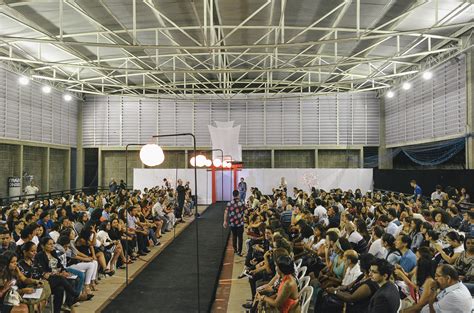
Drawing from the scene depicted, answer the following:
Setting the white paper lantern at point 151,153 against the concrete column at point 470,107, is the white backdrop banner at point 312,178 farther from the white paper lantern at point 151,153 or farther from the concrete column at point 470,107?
the white paper lantern at point 151,153

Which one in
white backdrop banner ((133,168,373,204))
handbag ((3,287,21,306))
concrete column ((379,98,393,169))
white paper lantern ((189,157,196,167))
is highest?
concrete column ((379,98,393,169))

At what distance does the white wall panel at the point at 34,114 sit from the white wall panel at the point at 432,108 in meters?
15.0

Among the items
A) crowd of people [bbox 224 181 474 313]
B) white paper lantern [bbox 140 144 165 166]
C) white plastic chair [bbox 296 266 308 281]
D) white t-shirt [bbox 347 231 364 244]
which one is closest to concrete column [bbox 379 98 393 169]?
crowd of people [bbox 224 181 474 313]

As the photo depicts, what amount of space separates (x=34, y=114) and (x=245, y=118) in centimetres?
967

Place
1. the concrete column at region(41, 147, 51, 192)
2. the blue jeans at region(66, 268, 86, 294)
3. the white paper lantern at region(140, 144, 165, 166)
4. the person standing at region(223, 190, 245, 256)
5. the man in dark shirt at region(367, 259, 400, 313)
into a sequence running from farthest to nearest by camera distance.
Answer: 1. the concrete column at region(41, 147, 51, 192)
2. the person standing at region(223, 190, 245, 256)
3. the white paper lantern at region(140, 144, 165, 166)
4. the blue jeans at region(66, 268, 86, 294)
5. the man in dark shirt at region(367, 259, 400, 313)

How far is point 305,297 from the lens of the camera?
388 cm

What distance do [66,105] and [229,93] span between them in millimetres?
8010

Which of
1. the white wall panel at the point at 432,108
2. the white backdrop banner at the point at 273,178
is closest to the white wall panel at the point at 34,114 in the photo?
the white backdrop banner at the point at 273,178

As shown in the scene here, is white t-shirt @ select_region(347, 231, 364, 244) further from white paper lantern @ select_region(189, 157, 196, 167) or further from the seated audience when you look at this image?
white paper lantern @ select_region(189, 157, 196, 167)

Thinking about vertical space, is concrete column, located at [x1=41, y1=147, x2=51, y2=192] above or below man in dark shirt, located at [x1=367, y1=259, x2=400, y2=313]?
above

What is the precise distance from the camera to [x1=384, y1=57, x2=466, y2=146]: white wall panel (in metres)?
Result: 11.9

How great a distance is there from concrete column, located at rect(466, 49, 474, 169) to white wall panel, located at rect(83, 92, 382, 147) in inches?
305

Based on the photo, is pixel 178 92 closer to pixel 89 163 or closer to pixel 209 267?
pixel 89 163

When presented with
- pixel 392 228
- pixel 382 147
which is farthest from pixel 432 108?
pixel 392 228
